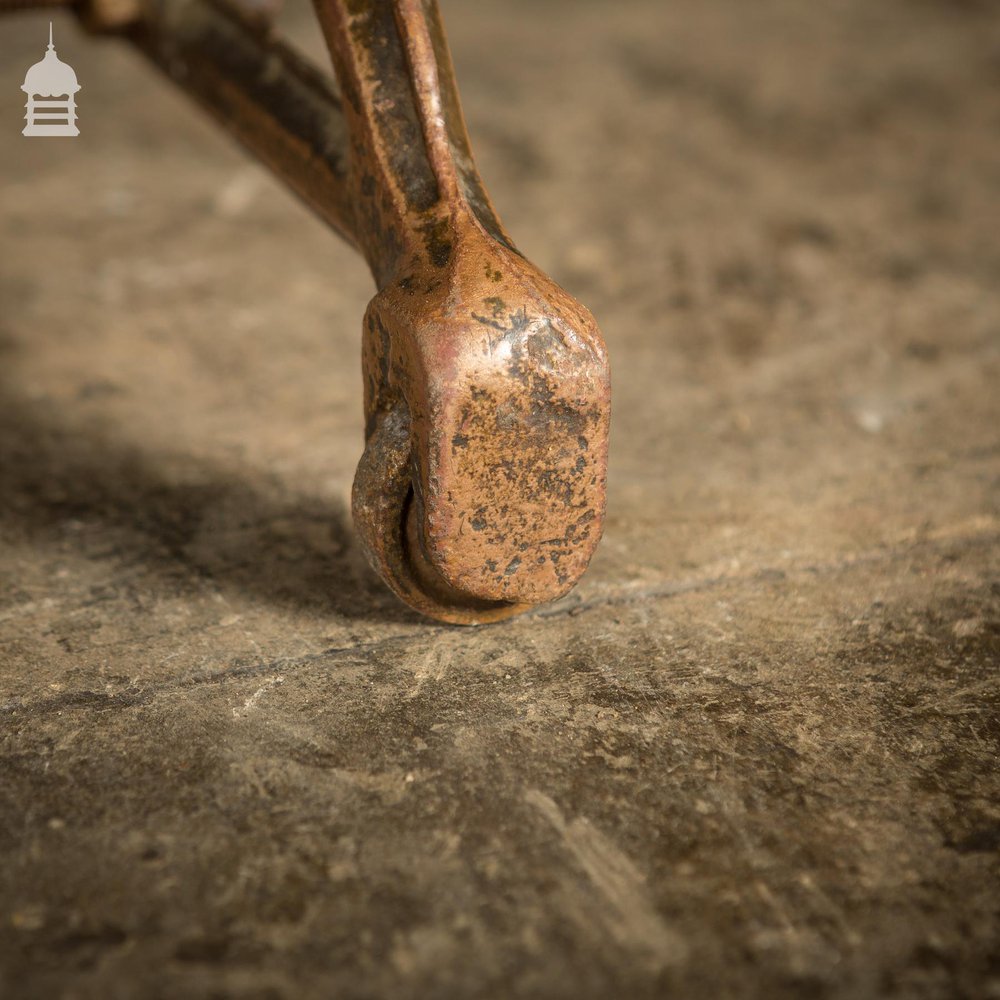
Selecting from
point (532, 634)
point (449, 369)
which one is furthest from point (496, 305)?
point (532, 634)

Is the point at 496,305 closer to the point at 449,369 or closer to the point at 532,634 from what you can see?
the point at 449,369

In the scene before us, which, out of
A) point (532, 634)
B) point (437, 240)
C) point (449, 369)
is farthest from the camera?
point (532, 634)

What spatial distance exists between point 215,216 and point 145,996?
8.18ft

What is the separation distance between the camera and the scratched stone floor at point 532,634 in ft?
3.57

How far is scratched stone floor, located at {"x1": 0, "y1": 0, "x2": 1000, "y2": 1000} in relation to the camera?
109cm

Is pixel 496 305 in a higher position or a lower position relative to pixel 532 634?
higher

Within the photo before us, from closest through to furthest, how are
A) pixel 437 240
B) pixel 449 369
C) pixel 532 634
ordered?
1. pixel 449 369
2. pixel 437 240
3. pixel 532 634

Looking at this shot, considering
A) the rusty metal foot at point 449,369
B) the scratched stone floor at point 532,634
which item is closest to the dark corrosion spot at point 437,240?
the rusty metal foot at point 449,369

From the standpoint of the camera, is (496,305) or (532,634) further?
(532,634)

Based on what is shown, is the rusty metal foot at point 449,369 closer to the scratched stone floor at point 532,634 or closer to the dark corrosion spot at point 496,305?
the dark corrosion spot at point 496,305

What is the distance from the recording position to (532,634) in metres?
1.55

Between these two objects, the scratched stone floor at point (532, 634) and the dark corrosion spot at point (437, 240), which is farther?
the dark corrosion spot at point (437, 240)

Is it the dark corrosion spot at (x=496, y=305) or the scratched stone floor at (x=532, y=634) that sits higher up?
the dark corrosion spot at (x=496, y=305)

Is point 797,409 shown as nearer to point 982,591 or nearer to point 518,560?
point 982,591
